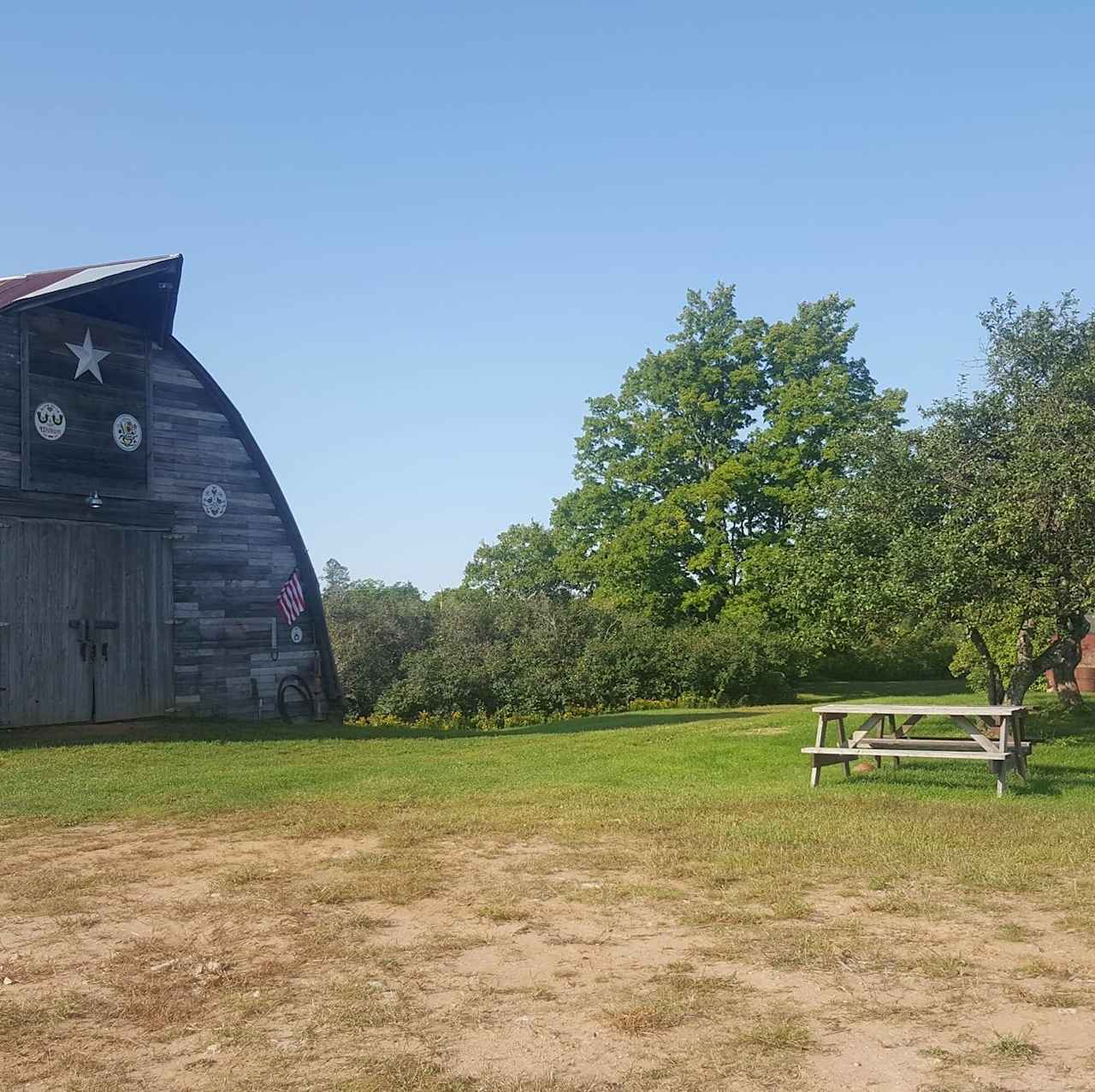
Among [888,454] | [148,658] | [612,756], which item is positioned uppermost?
[888,454]

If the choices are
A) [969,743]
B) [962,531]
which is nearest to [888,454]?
[962,531]

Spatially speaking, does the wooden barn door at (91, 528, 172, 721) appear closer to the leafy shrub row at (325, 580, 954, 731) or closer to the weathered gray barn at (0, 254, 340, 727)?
the weathered gray barn at (0, 254, 340, 727)

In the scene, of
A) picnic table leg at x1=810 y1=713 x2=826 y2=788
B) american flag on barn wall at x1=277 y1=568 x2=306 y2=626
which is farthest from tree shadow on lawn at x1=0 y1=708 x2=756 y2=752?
picnic table leg at x1=810 y1=713 x2=826 y2=788

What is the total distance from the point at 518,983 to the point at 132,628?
15.9m

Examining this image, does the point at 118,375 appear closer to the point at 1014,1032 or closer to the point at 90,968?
the point at 90,968

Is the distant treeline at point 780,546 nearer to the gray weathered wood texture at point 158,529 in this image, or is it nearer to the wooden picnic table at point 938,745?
the wooden picnic table at point 938,745

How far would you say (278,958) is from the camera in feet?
19.0

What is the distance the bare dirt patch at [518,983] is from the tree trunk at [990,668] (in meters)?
9.05

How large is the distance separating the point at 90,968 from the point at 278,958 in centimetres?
92

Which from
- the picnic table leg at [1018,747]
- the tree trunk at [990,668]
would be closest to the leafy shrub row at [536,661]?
the tree trunk at [990,668]

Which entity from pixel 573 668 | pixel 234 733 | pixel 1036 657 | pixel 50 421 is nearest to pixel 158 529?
pixel 50 421

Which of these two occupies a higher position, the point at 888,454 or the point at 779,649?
the point at 888,454

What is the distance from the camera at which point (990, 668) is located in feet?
52.6

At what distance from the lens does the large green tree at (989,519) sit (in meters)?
14.2
